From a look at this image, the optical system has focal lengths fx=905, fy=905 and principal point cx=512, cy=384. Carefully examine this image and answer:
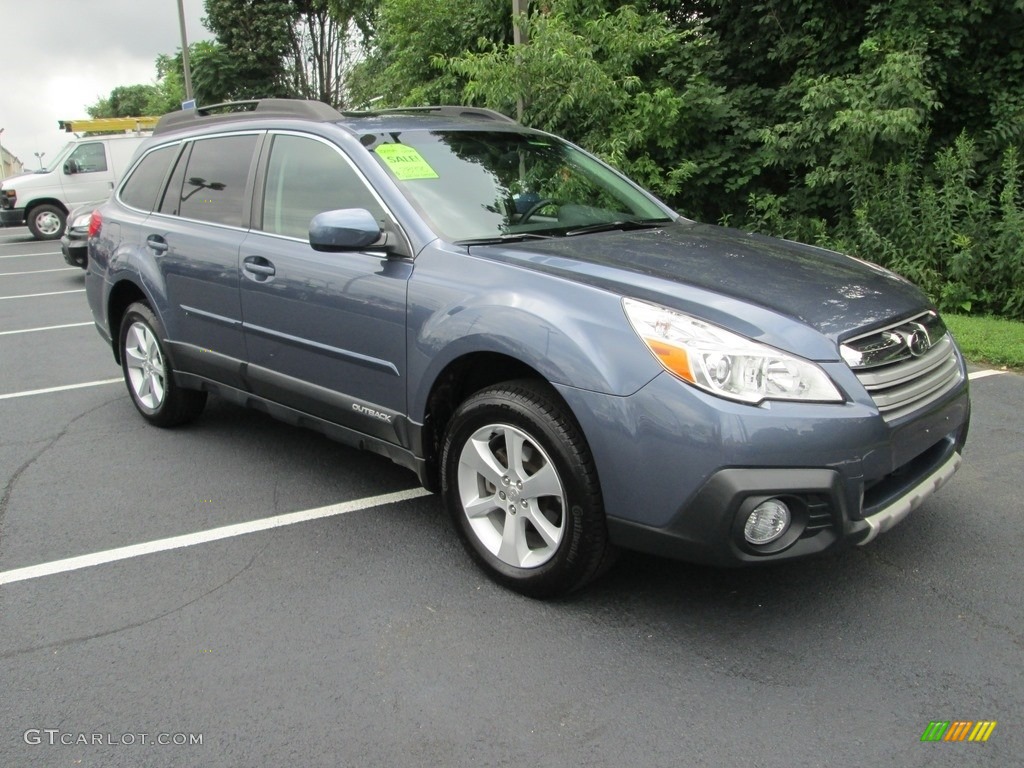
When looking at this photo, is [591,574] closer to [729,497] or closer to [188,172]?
[729,497]

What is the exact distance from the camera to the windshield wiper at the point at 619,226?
13.3 ft

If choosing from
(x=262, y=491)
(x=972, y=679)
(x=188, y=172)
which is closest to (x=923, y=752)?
(x=972, y=679)

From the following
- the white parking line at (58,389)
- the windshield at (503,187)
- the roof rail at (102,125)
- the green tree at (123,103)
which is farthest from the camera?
the green tree at (123,103)

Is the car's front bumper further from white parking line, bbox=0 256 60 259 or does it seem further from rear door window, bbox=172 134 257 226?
rear door window, bbox=172 134 257 226

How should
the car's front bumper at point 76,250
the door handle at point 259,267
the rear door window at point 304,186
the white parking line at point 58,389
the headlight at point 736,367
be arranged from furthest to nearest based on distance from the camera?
Result: 1. the car's front bumper at point 76,250
2. the white parking line at point 58,389
3. the door handle at point 259,267
4. the rear door window at point 304,186
5. the headlight at point 736,367

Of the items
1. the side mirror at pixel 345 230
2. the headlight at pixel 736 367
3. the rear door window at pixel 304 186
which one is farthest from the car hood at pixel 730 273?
the rear door window at pixel 304 186

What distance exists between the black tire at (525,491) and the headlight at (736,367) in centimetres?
44

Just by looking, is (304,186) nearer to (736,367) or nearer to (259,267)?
(259,267)

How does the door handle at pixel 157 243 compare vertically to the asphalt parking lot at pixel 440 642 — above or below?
above

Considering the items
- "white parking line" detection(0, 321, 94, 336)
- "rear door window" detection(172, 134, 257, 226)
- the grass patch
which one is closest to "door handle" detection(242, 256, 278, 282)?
"rear door window" detection(172, 134, 257, 226)

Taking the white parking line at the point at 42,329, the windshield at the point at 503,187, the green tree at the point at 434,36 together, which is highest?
the green tree at the point at 434,36

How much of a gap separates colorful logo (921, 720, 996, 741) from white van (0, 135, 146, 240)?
19.6 m

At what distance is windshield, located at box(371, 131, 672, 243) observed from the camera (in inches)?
153

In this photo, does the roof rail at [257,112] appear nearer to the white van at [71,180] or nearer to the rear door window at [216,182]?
the rear door window at [216,182]
